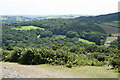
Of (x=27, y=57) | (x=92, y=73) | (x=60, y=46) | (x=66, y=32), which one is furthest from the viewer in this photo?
(x=66, y=32)

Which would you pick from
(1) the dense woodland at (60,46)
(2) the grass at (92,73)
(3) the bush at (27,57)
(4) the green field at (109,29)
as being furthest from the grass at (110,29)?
(2) the grass at (92,73)

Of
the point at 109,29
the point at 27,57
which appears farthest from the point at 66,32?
the point at 27,57

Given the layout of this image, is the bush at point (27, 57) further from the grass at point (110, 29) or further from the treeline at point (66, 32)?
the grass at point (110, 29)

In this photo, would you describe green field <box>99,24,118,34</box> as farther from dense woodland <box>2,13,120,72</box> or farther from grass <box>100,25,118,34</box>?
dense woodland <box>2,13,120,72</box>

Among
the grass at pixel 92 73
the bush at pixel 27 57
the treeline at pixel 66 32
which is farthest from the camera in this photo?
the treeline at pixel 66 32

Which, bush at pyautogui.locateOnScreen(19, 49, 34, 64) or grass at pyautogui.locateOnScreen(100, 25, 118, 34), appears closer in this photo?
bush at pyautogui.locateOnScreen(19, 49, 34, 64)

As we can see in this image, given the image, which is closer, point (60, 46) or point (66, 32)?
point (60, 46)

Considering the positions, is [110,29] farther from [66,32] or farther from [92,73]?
[92,73]

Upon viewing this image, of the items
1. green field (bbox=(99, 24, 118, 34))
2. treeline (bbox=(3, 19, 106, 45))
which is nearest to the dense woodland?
treeline (bbox=(3, 19, 106, 45))
